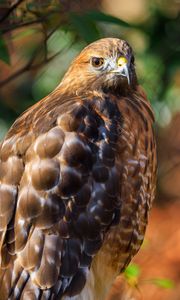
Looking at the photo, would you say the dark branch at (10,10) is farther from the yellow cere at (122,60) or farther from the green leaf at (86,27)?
the yellow cere at (122,60)

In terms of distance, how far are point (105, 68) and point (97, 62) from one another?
0.15 ft

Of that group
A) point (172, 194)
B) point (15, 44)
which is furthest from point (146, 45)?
point (172, 194)

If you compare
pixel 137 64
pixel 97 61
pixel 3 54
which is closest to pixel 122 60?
pixel 97 61

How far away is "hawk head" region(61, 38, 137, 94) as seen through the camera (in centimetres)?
504

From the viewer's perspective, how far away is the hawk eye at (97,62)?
5.10 m

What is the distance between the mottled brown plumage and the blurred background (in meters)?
0.30

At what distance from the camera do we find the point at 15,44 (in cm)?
764

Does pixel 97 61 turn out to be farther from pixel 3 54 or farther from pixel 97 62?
pixel 3 54

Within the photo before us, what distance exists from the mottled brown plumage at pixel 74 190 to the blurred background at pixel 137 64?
30cm

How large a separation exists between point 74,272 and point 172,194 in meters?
6.02

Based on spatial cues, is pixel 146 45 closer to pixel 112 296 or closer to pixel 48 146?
pixel 112 296

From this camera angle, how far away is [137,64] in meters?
7.54

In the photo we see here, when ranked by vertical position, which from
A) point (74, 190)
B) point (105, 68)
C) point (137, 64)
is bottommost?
point (137, 64)

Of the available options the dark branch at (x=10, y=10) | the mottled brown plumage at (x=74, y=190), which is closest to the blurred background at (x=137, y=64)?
the dark branch at (x=10, y=10)
